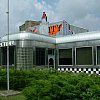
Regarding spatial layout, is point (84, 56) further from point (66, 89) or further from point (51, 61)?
point (66, 89)

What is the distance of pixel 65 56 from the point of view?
1828 centimetres

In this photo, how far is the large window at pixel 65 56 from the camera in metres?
17.8

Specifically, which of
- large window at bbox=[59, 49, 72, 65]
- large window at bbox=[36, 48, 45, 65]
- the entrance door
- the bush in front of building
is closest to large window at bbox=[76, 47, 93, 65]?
large window at bbox=[59, 49, 72, 65]

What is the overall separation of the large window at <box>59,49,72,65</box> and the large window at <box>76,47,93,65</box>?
2.54ft

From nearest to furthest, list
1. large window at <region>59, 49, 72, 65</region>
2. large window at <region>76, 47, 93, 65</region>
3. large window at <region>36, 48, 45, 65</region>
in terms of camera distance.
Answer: large window at <region>76, 47, 93, 65</region> → large window at <region>36, 48, 45, 65</region> → large window at <region>59, 49, 72, 65</region>

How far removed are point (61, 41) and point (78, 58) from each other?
7.63 feet

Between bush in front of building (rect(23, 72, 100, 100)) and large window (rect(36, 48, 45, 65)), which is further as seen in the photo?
large window (rect(36, 48, 45, 65))

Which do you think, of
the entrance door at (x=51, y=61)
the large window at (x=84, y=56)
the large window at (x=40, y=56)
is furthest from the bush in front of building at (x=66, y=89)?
the entrance door at (x=51, y=61)

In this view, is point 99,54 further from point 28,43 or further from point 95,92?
point 95,92

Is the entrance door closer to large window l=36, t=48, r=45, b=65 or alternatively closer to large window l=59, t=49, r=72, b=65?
large window l=59, t=49, r=72, b=65

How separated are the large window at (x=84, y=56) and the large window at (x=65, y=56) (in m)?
0.77

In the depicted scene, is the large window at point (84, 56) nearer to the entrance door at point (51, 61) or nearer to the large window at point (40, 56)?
the entrance door at point (51, 61)

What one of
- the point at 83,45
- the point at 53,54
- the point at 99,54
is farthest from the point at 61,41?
the point at 99,54

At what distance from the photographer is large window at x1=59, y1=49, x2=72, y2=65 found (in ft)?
58.5
